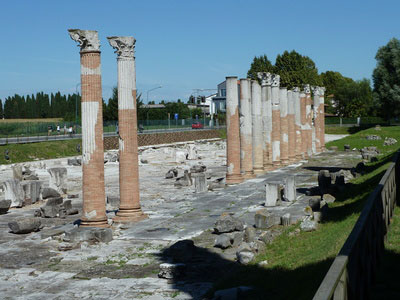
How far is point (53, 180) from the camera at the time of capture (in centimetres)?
2648

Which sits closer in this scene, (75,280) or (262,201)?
(75,280)

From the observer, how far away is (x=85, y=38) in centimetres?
1616

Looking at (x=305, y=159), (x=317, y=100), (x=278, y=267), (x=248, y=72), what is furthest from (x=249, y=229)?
(x=248, y=72)

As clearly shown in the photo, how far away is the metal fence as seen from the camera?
5.59 meters

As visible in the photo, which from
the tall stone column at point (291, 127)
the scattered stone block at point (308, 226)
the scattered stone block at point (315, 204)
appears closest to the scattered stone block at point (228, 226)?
the scattered stone block at point (308, 226)

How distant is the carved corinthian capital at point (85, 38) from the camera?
53.1 ft

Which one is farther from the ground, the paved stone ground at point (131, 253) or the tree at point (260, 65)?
the tree at point (260, 65)

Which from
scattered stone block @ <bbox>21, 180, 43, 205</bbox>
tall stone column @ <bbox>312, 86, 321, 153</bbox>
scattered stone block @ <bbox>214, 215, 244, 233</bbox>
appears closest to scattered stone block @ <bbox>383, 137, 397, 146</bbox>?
tall stone column @ <bbox>312, 86, 321, 153</bbox>

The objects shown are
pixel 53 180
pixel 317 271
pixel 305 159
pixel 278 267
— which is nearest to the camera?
pixel 317 271

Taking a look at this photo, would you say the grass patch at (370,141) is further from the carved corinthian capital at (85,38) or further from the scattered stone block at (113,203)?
the carved corinthian capital at (85,38)

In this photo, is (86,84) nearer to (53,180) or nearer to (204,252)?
(204,252)

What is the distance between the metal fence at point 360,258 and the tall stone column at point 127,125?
8.84 meters

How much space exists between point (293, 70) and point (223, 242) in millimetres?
76855

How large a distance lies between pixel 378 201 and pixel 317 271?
5.74ft
